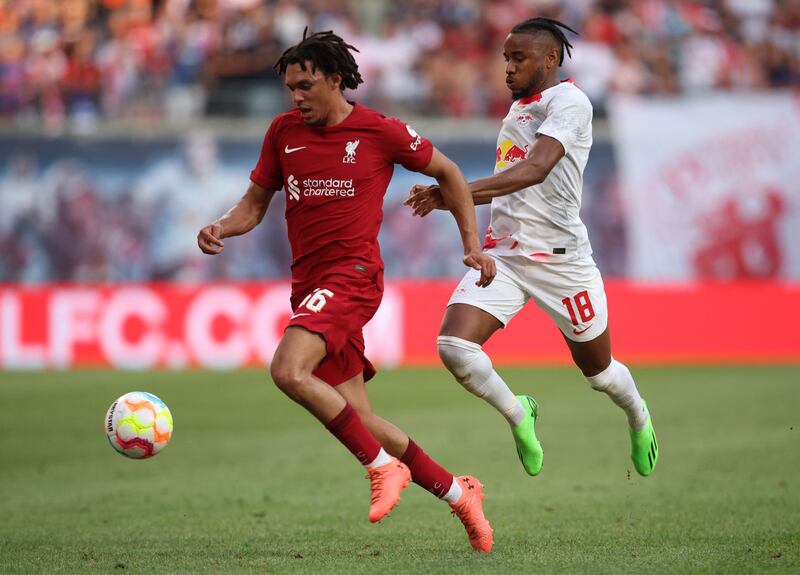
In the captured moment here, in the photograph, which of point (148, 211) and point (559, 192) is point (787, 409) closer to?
point (559, 192)

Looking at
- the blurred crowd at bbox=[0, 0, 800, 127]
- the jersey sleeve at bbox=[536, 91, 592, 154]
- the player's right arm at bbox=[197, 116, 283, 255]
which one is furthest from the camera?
the blurred crowd at bbox=[0, 0, 800, 127]

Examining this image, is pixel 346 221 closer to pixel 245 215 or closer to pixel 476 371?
pixel 245 215

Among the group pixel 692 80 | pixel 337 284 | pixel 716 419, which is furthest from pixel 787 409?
pixel 692 80

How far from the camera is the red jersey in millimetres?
6090

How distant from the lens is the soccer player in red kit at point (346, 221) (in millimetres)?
5984

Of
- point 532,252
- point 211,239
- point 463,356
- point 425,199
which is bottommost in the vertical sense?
point 463,356

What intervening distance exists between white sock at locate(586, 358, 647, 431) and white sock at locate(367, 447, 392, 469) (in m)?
1.82

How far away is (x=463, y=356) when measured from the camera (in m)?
6.80

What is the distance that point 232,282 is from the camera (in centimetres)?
1941

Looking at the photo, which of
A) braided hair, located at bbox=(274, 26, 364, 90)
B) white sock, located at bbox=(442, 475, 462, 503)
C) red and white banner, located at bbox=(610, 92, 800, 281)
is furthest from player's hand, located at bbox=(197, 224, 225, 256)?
red and white banner, located at bbox=(610, 92, 800, 281)

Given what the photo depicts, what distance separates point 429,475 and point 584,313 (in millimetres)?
1488

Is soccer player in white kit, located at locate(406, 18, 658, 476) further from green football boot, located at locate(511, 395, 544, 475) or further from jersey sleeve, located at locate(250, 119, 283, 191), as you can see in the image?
jersey sleeve, located at locate(250, 119, 283, 191)

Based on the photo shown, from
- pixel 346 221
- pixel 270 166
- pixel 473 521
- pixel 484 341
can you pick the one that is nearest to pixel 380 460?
pixel 473 521

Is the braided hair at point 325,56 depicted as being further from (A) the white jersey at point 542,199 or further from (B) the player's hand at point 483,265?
(A) the white jersey at point 542,199
